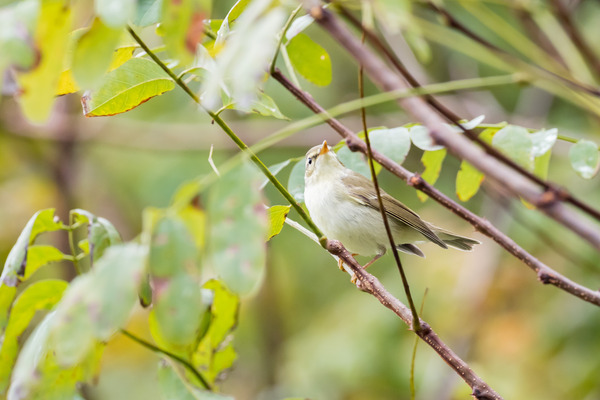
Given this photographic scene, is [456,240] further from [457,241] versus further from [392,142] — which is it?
[392,142]

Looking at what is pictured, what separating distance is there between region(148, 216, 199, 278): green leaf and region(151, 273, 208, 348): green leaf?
0.01 m

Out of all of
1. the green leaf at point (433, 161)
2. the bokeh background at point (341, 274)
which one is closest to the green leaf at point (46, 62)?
the green leaf at point (433, 161)

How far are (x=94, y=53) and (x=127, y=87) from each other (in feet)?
2.07

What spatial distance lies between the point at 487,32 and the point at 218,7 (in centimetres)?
223

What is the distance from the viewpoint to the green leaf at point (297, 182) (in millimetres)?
1982

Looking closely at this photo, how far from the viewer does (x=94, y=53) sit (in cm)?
93

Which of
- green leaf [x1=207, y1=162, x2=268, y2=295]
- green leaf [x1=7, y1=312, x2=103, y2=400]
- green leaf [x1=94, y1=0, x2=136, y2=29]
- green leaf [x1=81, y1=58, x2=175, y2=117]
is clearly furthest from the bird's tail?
green leaf [x1=94, y1=0, x2=136, y2=29]

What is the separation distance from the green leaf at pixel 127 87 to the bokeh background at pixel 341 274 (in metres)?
2.32

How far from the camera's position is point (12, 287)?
1478 mm

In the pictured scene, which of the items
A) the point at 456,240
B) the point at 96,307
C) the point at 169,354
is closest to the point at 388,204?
the point at 456,240

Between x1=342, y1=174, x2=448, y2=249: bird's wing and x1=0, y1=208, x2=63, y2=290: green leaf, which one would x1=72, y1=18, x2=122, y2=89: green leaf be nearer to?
x1=0, y1=208, x2=63, y2=290: green leaf

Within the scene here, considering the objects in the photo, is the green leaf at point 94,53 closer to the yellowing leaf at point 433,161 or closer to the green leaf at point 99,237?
the green leaf at point 99,237

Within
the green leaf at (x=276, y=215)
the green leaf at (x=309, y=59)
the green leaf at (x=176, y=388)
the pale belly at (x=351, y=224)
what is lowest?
the pale belly at (x=351, y=224)

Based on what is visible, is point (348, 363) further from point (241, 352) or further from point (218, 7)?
point (218, 7)
